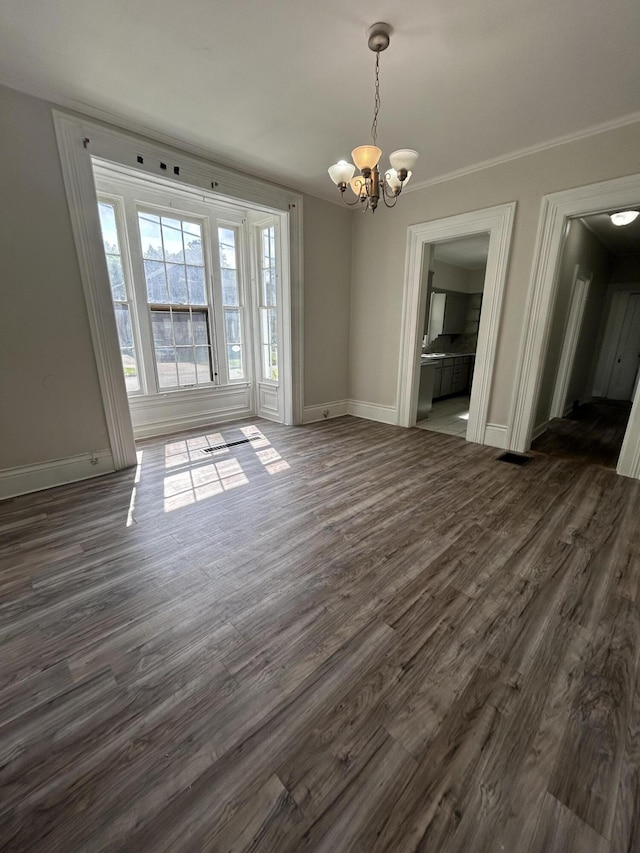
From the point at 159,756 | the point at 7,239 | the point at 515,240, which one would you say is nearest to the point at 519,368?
the point at 515,240

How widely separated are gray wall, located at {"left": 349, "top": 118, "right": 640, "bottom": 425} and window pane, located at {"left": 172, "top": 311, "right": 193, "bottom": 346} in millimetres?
2427

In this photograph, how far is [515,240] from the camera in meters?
A: 3.67

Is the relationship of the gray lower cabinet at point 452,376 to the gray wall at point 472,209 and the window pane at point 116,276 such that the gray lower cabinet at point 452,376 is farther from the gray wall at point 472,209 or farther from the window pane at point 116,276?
the window pane at point 116,276

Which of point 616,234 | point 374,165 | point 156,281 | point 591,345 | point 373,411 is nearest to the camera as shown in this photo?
point 374,165

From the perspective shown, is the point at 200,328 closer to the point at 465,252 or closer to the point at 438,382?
the point at 438,382

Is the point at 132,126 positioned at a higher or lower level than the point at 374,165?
higher

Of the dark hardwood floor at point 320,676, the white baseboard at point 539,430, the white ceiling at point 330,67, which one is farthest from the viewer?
the white baseboard at point 539,430

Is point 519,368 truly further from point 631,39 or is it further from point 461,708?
point 461,708

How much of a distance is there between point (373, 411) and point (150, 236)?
12.4 feet

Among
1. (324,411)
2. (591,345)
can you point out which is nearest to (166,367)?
(324,411)

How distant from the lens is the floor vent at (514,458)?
12.1 feet

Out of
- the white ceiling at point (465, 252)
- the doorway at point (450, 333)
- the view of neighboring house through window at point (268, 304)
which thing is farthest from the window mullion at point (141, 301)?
the white ceiling at point (465, 252)

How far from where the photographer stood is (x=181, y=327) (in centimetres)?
467

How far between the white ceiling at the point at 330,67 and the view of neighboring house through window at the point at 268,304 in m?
1.45
